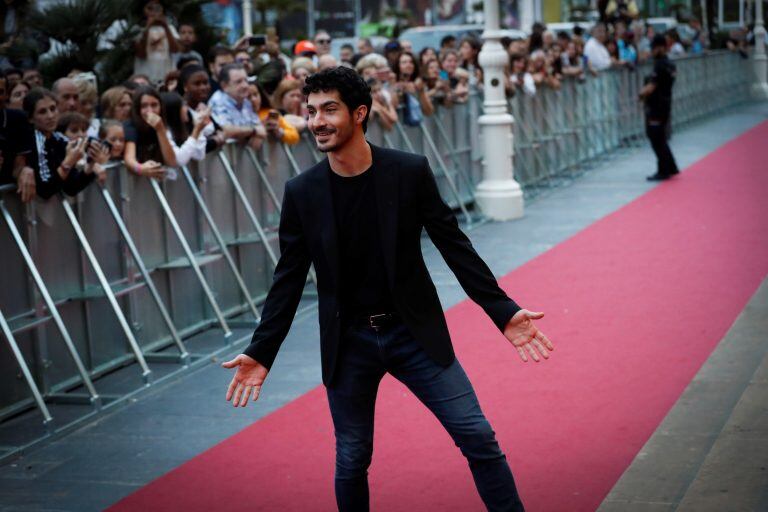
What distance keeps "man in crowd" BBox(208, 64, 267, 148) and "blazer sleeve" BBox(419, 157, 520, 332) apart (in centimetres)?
612

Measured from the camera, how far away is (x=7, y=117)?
871cm

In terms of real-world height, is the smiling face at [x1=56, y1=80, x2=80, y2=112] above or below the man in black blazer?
above

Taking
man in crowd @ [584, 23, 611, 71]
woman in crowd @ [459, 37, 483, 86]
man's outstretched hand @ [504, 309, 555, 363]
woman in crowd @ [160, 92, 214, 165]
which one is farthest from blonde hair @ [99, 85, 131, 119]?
man in crowd @ [584, 23, 611, 71]

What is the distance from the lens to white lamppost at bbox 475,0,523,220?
16406mm

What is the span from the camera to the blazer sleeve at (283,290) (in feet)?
17.4

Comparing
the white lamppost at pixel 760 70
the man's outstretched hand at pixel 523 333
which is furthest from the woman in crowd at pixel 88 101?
the white lamppost at pixel 760 70

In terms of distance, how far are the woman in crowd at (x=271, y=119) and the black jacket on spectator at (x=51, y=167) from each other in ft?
9.27

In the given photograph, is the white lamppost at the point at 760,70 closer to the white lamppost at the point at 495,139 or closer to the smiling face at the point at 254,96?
the white lamppost at the point at 495,139

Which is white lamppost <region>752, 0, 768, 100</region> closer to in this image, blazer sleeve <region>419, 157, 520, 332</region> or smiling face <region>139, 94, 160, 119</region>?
smiling face <region>139, 94, 160, 119</region>

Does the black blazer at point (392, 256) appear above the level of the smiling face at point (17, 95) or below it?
below

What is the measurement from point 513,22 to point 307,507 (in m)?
43.4

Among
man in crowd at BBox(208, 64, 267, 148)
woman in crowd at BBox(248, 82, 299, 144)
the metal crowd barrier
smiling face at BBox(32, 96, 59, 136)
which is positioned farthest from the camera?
the metal crowd barrier

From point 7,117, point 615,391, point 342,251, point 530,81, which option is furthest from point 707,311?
point 530,81

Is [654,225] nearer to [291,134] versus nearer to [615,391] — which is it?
[291,134]
